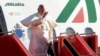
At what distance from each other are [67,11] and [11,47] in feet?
8.38

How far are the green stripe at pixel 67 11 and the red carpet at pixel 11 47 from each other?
2080 millimetres

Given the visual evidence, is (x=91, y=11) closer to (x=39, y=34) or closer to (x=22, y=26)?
(x=39, y=34)

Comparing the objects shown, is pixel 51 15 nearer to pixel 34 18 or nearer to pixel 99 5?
pixel 34 18

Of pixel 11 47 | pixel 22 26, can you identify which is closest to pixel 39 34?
pixel 22 26

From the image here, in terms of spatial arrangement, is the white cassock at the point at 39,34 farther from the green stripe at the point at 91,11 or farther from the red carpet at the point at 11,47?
the green stripe at the point at 91,11

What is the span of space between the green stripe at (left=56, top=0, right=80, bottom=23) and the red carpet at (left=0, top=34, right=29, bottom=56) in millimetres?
2080

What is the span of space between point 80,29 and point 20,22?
6.17 feet

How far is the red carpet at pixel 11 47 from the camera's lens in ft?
27.3

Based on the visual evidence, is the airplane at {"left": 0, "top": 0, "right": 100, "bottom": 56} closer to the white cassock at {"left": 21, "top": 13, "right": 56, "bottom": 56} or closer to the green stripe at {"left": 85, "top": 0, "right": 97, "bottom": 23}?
the white cassock at {"left": 21, "top": 13, "right": 56, "bottom": 56}

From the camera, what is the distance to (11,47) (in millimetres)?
8391

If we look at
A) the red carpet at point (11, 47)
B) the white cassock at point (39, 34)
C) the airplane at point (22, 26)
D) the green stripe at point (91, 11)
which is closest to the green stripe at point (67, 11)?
the airplane at point (22, 26)

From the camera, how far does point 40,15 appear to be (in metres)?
9.56

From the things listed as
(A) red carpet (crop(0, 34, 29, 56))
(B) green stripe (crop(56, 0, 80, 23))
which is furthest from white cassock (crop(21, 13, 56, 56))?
(A) red carpet (crop(0, 34, 29, 56))

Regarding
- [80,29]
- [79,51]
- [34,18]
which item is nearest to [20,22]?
[34,18]
